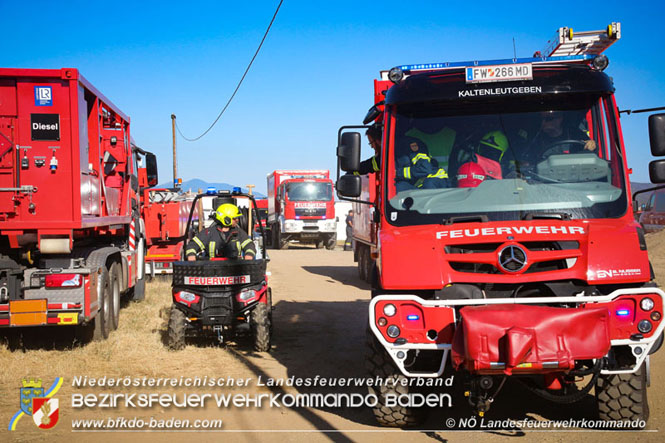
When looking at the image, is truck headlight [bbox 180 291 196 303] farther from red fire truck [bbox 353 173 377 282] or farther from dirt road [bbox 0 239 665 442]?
red fire truck [bbox 353 173 377 282]

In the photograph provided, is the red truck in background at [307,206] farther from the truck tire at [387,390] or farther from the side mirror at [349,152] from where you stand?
the truck tire at [387,390]

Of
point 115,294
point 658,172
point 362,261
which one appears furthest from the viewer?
point 362,261

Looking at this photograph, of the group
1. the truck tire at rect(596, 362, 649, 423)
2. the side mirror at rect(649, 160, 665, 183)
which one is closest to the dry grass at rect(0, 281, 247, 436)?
the truck tire at rect(596, 362, 649, 423)

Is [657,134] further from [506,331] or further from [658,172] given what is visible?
[506,331]

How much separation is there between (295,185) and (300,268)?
9.52 metres

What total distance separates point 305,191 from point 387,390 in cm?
A: 2532

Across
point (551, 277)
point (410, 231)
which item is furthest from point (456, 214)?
point (551, 277)

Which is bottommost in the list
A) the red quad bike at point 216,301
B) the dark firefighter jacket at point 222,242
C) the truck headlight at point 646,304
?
the red quad bike at point 216,301

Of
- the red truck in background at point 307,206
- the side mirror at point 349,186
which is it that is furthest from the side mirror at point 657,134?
the red truck in background at point 307,206

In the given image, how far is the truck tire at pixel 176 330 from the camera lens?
7.90 m

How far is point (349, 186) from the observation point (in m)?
6.07

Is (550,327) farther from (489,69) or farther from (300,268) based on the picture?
(300,268)

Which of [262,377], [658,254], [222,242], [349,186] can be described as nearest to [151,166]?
[222,242]

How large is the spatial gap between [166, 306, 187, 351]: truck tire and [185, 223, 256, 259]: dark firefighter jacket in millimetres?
1095
